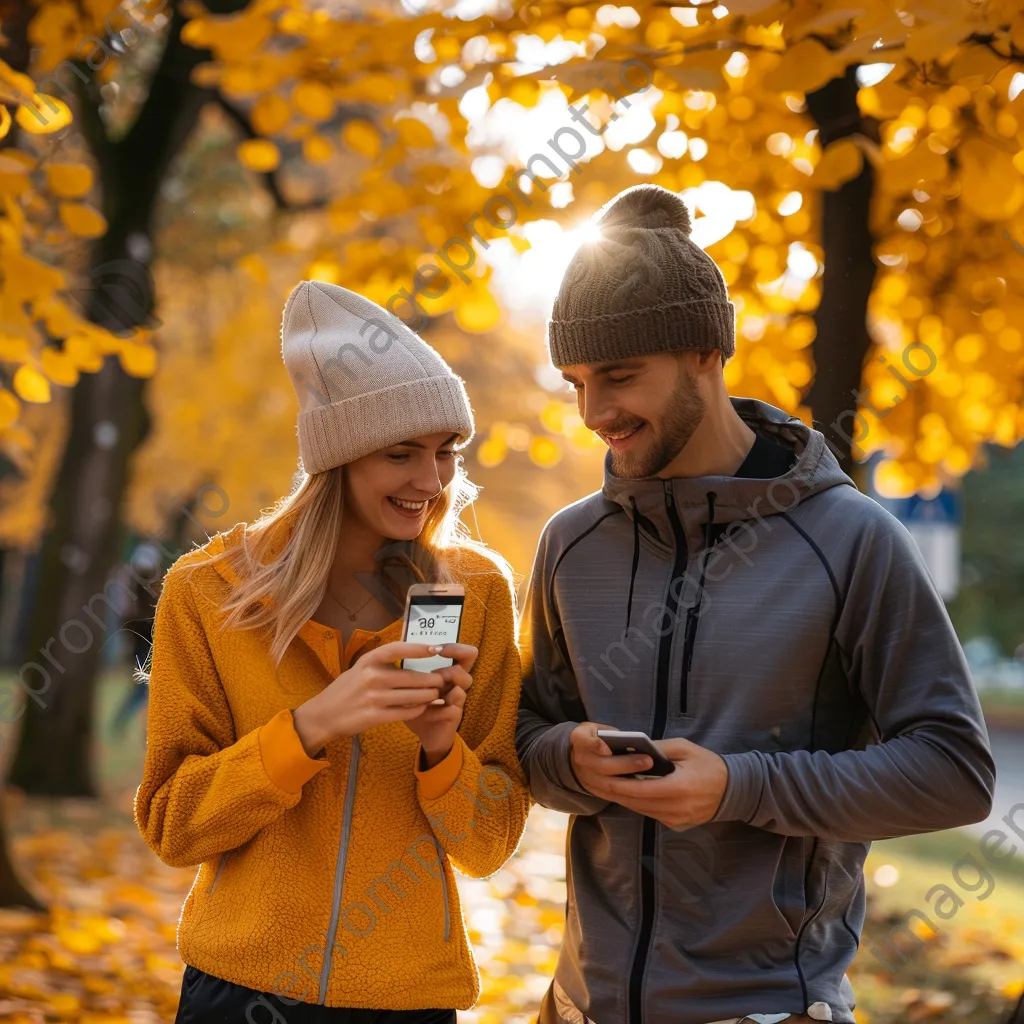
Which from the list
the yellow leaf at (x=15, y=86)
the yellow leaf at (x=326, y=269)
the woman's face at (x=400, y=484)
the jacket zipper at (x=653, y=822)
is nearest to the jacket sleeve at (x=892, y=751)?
the jacket zipper at (x=653, y=822)

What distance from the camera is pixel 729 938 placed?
2.61 meters

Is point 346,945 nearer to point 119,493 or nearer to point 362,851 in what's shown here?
point 362,851

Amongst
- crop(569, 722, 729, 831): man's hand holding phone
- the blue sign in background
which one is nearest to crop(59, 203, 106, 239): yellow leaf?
crop(569, 722, 729, 831): man's hand holding phone

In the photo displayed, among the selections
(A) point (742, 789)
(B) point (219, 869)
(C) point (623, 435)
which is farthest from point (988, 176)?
(B) point (219, 869)

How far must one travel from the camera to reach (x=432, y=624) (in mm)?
2658

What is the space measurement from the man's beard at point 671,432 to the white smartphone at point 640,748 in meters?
0.58

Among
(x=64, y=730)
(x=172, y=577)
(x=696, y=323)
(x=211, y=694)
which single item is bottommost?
(x=64, y=730)

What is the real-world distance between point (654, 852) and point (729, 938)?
225 millimetres

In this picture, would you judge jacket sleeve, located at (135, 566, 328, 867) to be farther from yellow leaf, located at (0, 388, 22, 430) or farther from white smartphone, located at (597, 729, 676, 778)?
yellow leaf, located at (0, 388, 22, 430)

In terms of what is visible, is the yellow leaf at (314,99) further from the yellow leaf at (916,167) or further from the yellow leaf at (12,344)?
the yellow leaf at (916,167)

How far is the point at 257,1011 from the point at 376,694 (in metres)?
0.75

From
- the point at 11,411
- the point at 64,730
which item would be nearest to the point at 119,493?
the point at 64,730

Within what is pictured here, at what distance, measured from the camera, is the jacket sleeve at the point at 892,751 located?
2475 mm

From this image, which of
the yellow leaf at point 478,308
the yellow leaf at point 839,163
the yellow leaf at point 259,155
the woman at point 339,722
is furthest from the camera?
the yellow leaf at point 259,155
